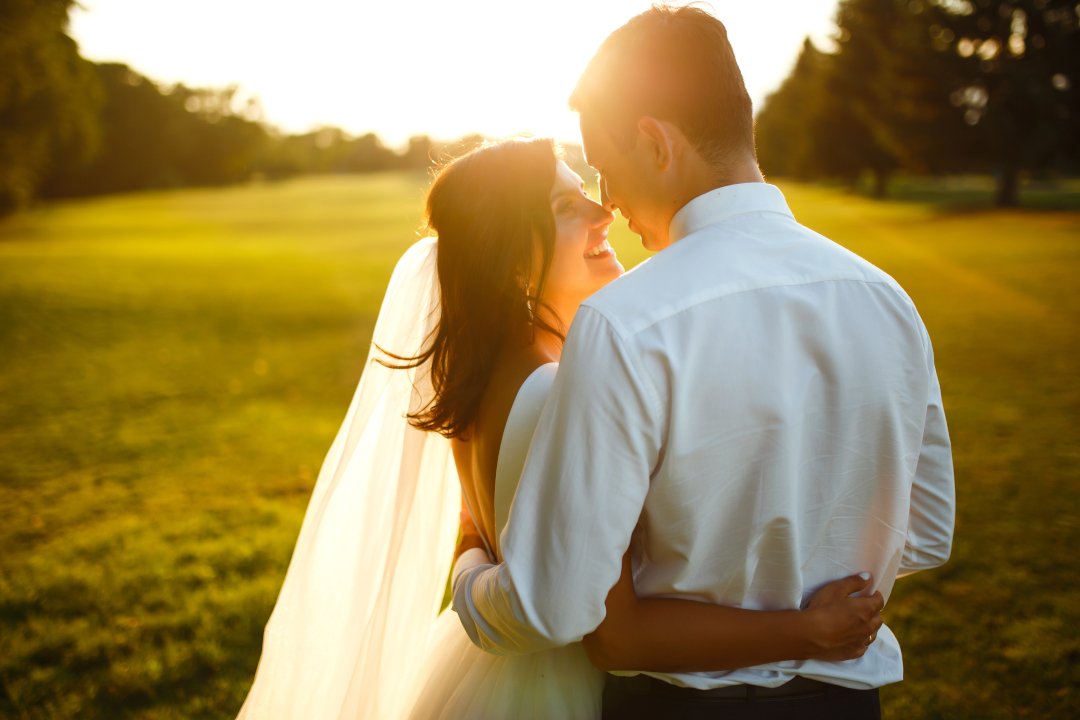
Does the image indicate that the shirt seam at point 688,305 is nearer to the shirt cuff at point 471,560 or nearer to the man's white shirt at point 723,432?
the man's white shirt at point 723,432

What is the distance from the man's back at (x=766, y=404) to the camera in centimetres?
155

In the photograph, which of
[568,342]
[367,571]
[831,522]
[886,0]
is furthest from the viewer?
[886,0]

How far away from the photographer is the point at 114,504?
7.23m

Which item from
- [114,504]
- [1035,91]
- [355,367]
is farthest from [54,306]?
[1035,91]

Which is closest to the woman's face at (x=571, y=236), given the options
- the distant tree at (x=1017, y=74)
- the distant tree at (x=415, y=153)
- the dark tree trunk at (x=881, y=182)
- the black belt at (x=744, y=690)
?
the black belt at (x=744, y=690)

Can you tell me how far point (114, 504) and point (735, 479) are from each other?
709 cm

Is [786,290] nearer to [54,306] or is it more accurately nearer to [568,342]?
[568,342]

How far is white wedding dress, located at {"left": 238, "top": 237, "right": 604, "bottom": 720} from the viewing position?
2.79 m

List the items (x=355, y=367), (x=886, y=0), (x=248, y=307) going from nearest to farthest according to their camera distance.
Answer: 1. (x=355, y=367)
2. (x=248, y=307)
3. (x=886, y=0)

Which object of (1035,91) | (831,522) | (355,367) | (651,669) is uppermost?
(1035,91)

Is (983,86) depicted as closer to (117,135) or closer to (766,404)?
(766,404)

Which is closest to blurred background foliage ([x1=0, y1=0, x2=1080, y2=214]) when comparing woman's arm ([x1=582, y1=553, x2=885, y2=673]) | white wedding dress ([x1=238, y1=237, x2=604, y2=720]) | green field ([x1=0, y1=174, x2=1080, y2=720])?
white wedding dress ([x1=238, y1=237, x2=604, y2=720])

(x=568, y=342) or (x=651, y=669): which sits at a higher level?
(x=568, y=342)

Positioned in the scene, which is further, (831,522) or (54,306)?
(54,306)
